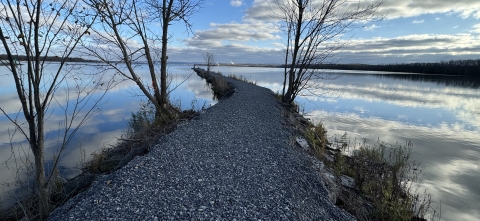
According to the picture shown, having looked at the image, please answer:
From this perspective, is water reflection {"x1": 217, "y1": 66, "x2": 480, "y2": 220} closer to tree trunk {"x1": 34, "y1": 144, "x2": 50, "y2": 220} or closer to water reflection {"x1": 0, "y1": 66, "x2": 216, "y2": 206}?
tree trunk {"x1": 34, "y1": 144, "x2": 50, "y2": 220}

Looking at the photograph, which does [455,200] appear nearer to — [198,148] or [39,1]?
[198,148]

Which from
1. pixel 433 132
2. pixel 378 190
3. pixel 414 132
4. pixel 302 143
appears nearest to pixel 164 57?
pixel 302 143

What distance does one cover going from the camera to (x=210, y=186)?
13.2ft

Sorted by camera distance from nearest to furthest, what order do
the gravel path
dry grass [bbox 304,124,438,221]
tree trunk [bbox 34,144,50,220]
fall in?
the gravel path < tree trunk [bbox 34,144,50,220] < dry grass [bbox 304,124,438,221]

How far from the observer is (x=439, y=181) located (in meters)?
6.69

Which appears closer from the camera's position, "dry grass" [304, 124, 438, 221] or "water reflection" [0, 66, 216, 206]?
"dry grass" [304, 124, 438, 221]

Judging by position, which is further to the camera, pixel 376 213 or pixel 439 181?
pixel 439 181

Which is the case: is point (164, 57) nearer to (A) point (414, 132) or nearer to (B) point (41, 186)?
(B) point (41, 186)

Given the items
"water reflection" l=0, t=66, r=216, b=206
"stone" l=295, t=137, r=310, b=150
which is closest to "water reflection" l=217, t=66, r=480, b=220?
"stone" l=295, t=137, r=310, b=150

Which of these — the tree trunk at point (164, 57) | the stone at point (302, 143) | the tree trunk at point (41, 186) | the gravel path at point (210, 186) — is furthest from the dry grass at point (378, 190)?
the tree trunk at point (164, 57)

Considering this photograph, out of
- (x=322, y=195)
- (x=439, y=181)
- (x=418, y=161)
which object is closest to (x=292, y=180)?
(x=322, y=195)

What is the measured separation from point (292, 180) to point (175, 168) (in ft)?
6.54

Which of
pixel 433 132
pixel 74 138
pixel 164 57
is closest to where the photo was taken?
pixel 74 138

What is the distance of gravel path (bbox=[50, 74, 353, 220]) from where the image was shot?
3348mm
